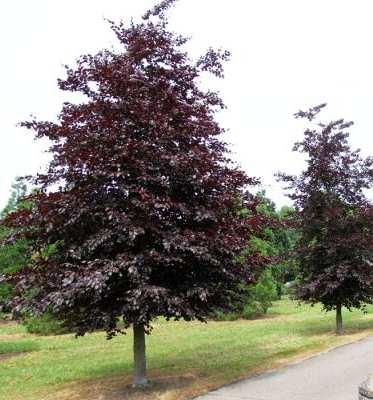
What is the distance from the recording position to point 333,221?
1564cm

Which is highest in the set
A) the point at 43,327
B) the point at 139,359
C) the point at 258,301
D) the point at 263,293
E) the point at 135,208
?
the point at 135,208

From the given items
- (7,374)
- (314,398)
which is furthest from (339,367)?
(7,374)

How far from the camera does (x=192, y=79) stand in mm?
9477

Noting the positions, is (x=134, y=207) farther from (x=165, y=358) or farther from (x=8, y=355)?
(x=8, y=355)

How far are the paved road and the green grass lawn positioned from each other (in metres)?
0.47

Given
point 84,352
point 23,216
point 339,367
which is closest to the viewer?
point 23,216

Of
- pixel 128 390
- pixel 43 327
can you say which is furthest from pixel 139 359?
pixel 43 327

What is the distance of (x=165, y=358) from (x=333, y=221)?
6769 mm

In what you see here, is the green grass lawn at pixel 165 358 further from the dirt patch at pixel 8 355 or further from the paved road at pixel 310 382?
the paved road at pixel 310 382

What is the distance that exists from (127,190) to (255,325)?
40.6 ft

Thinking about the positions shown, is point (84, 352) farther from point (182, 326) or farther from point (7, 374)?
point (182, 326)

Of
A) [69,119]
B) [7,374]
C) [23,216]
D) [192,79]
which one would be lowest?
[7,374]

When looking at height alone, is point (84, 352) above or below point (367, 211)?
below

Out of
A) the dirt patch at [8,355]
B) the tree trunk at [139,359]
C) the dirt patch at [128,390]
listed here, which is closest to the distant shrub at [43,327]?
the dirt patch at [8,355]
